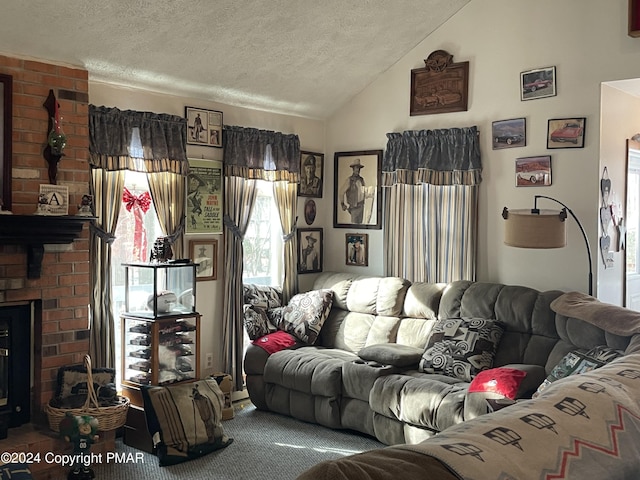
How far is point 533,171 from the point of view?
492 centimetres

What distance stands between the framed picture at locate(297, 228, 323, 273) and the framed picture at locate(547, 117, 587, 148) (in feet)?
7.50

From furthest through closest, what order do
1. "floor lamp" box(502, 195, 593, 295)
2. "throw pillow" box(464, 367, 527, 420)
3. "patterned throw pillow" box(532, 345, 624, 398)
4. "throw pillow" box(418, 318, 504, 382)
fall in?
"throw pillow" box(418, 318, 504, 382) → "floor lamp" box(502, 195, 593, 295) → "throw pillow" box(464, 367, 527, 420) → "patterned throw pillow" box(532, 345, 624, 398)

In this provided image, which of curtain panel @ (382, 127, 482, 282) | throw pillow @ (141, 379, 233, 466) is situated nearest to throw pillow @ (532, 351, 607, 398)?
curtain panel @ (382, 127, 482, 282)

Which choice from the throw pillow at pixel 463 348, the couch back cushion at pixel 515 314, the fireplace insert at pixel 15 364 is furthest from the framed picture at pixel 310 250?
the fireplace insert at pixel 15 364

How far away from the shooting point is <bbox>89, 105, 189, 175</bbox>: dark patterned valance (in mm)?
4469

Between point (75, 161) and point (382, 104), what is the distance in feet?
9.04

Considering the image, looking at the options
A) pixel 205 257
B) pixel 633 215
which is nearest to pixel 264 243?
pixel 205 257

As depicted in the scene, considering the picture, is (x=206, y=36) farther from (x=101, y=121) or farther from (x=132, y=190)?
(x=132, y=190)

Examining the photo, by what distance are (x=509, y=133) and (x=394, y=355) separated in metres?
1.91

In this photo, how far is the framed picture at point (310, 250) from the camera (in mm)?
6078

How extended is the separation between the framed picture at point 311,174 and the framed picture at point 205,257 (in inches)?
44.8

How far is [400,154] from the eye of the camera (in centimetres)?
563

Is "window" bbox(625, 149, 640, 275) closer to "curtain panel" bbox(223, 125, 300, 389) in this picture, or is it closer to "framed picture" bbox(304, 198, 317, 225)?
"framed picture" bbox(304, 198, 317, 225)

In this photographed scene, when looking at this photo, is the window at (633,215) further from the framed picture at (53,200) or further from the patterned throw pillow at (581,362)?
the framed picture at (53,200)
